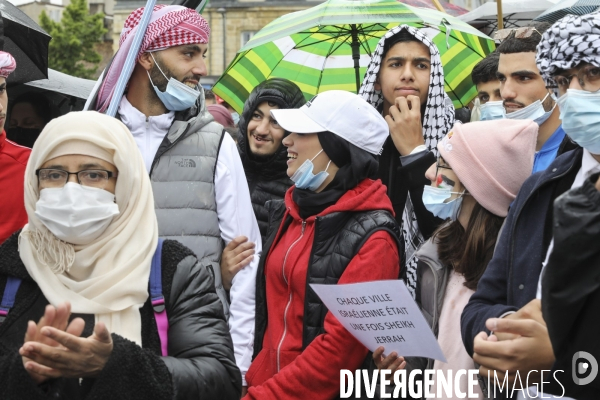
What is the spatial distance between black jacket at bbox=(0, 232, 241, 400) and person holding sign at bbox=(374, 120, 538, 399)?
102cm

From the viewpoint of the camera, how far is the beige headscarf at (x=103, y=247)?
3.77 meters

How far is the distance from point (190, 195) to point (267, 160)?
1.54 metres

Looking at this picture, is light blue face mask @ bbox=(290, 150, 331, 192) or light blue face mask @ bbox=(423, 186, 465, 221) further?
light blue face mask @ bbox=(290, 150, 331, 192)

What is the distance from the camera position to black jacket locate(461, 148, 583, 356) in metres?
3.85

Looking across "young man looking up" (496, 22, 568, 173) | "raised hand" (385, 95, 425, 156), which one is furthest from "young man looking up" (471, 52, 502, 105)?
"raised hand" (385, 95, 425, 156)

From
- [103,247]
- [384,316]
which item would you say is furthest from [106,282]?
[384,316]

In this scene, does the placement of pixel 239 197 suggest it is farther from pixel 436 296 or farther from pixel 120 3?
pixel 120 3

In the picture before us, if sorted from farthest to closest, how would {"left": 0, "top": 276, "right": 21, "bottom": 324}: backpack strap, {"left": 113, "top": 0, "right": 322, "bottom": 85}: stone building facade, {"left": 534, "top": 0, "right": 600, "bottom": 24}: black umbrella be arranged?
1. {"left": 113, "top": 0, "right": 322, "bottom": 85}: stone building facade
2. {"left": 534, "top": 0, "right": 600, "bottom": 24}: black umbrella
3. {"left": 0, "top": 276, "right": 21, "bottom": 324}: backpack strap

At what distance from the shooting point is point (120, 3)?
48125mm

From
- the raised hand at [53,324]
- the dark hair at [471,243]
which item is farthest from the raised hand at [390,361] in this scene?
the raised hand at [53,324]

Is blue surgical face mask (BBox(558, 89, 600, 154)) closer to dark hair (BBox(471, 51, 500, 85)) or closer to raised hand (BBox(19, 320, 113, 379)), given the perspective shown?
raised hand (BBox(19, 320, 113, 379))

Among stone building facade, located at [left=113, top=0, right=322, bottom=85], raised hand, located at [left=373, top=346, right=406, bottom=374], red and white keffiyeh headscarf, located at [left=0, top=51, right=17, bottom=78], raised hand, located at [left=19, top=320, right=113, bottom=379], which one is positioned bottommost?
stone building facade, located at [left=113, top=0, right=322, bottom=85]

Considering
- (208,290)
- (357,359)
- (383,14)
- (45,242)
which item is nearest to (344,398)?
(357,359)

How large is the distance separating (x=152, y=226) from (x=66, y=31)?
40.0 meters
